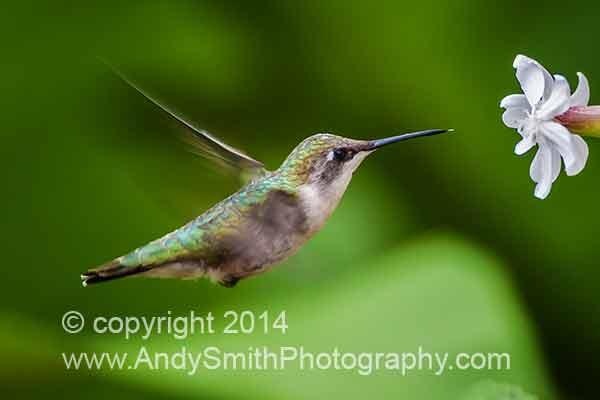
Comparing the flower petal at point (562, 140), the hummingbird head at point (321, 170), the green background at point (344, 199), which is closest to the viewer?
the flower petal at point (562, 140)

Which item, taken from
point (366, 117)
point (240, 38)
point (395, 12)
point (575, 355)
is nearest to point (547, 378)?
point (575, 355)

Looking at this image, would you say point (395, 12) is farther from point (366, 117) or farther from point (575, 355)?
point (575, 355)

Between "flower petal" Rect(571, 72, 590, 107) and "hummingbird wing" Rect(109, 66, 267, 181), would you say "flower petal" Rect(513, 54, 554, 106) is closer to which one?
"flower petal" Rect(571, 72, 590, 107)

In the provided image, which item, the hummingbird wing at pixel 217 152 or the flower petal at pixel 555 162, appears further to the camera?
the hummingbird wing at pixel 217 152

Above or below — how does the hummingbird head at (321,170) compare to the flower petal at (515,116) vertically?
above

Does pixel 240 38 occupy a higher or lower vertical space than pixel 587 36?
lower

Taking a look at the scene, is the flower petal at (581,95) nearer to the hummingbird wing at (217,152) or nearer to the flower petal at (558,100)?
the flower petal at (558,100)

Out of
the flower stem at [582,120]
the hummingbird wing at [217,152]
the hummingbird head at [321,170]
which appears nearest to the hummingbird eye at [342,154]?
the hummingbird head at [321,170]

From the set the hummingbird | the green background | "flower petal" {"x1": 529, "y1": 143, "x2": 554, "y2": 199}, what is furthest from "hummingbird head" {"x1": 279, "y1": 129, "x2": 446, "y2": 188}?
"flower petal" {"x1": 529, "y1": 143, "x2": 554, "y2": 199}
